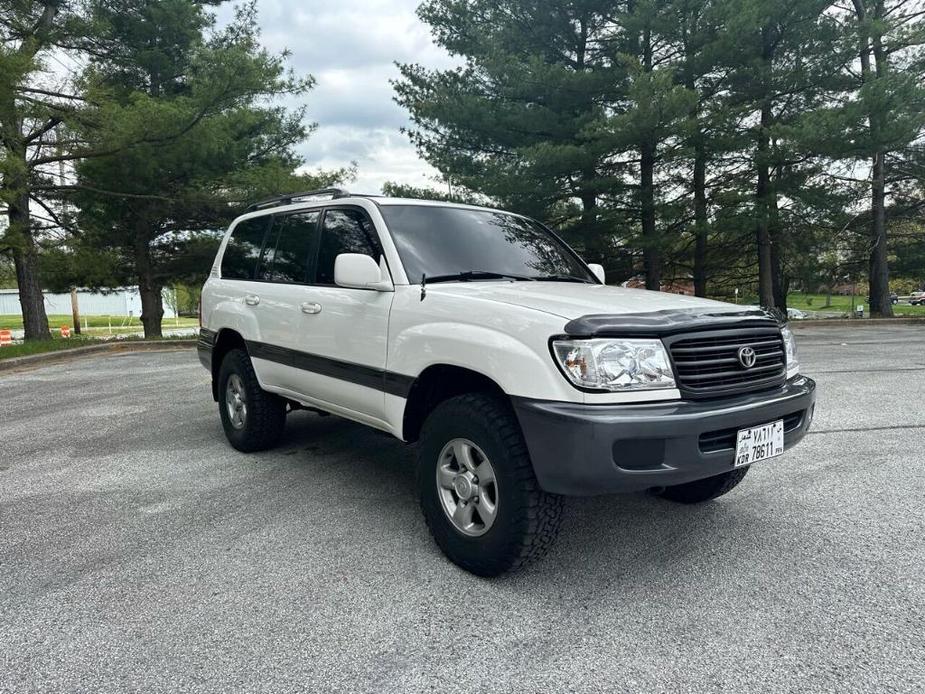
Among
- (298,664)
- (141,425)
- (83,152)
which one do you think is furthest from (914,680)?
(83,152)

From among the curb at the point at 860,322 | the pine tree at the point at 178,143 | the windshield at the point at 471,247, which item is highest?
the pine tree at the point at 178,143

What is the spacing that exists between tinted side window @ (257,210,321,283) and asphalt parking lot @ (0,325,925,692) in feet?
4.62

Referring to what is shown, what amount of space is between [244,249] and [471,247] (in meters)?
2.24

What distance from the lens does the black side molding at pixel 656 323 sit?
95.1 inches

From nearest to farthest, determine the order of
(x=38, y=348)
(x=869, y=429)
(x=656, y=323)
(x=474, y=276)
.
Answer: (x=656, y=323)
(x=474, y=276)
(x=869, y=429)
(x=38, y=348)

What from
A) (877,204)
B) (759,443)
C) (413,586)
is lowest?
(413,586)

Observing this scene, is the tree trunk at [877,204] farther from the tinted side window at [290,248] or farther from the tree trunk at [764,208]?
the tinted side window at [290,248]

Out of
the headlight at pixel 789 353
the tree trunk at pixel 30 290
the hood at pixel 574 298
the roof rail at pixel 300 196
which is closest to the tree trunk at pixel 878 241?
the headlight at pixel 789 353

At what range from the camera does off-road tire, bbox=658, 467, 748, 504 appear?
11.3 ft

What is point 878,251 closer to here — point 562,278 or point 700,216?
point 700,216

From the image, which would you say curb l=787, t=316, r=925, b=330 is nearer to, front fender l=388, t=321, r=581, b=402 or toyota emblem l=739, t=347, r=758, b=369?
toyota emblem l=739, t=347, r=758, b=369

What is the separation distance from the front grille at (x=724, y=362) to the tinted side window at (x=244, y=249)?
11.2 ft

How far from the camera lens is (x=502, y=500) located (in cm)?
259

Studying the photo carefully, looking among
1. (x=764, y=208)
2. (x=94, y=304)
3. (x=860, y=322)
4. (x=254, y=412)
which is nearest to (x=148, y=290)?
(x=254, y=412)
